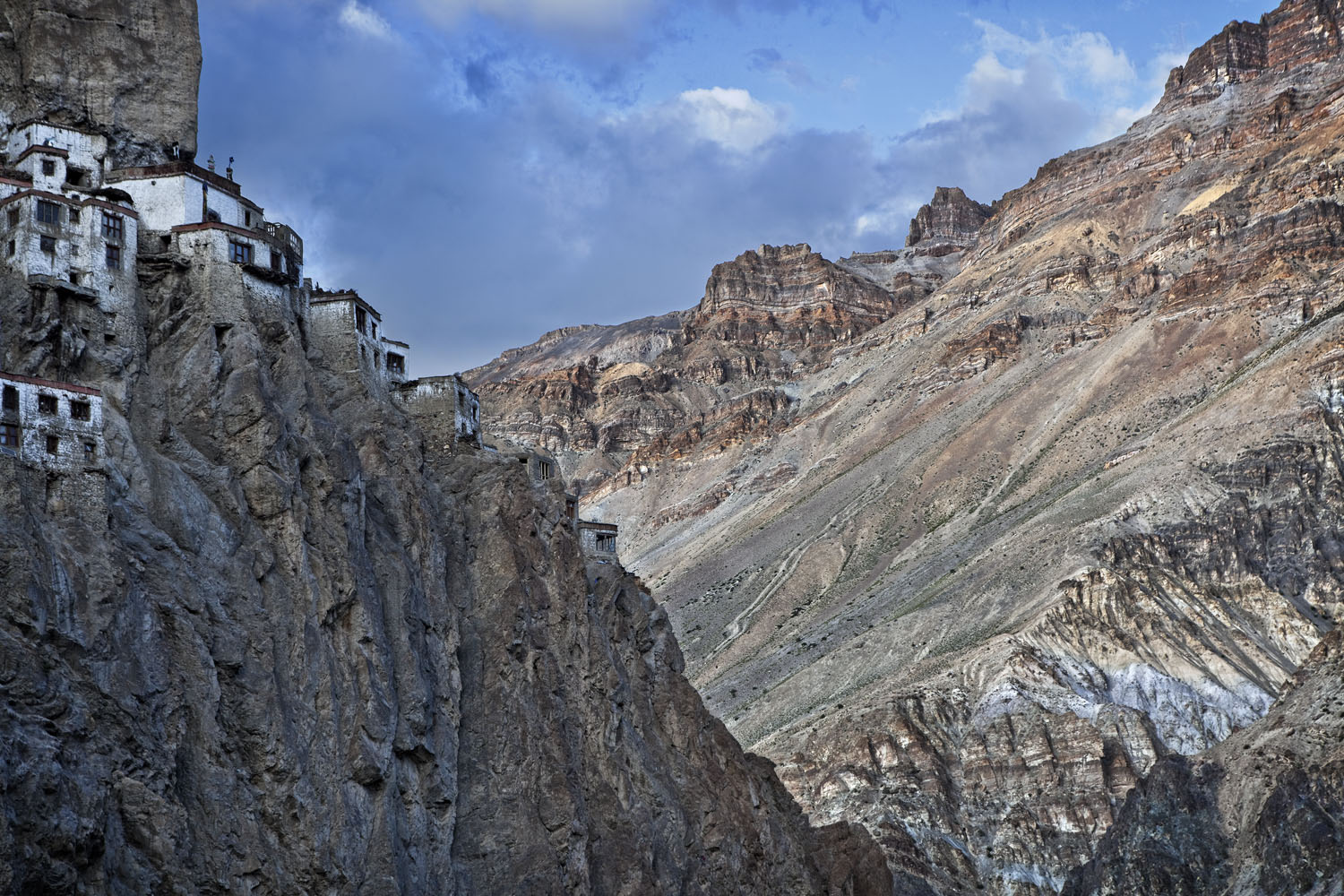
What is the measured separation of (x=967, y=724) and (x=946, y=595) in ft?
70.1

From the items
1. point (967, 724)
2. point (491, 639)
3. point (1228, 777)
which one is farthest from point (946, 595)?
point (491, 639)

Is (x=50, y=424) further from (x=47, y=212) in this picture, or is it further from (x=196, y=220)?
(x=196, y=220)

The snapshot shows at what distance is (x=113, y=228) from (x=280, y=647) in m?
14.8

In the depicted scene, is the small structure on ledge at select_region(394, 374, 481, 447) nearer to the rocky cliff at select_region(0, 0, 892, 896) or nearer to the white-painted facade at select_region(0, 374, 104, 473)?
the rocky cliff at select_region(0, 0, 892, 896)

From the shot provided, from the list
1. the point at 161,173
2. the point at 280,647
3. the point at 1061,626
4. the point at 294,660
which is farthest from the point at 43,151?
the point at 1061,626

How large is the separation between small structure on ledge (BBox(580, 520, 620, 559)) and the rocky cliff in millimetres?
9092

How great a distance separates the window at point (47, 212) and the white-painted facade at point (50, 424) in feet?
27.9

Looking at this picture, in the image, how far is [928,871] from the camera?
124 metres

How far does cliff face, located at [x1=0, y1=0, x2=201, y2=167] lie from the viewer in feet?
208

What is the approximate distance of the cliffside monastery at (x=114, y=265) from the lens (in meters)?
46.3

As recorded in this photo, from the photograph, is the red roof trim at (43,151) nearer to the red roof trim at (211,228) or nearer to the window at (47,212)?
the red roof trim at (211,228)

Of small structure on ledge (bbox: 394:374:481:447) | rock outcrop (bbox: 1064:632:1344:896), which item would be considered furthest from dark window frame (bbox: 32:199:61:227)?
rock outcrop (bbox: 1064:632:1344:896)

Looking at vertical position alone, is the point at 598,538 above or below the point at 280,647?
above

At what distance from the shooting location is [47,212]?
2108 inches
